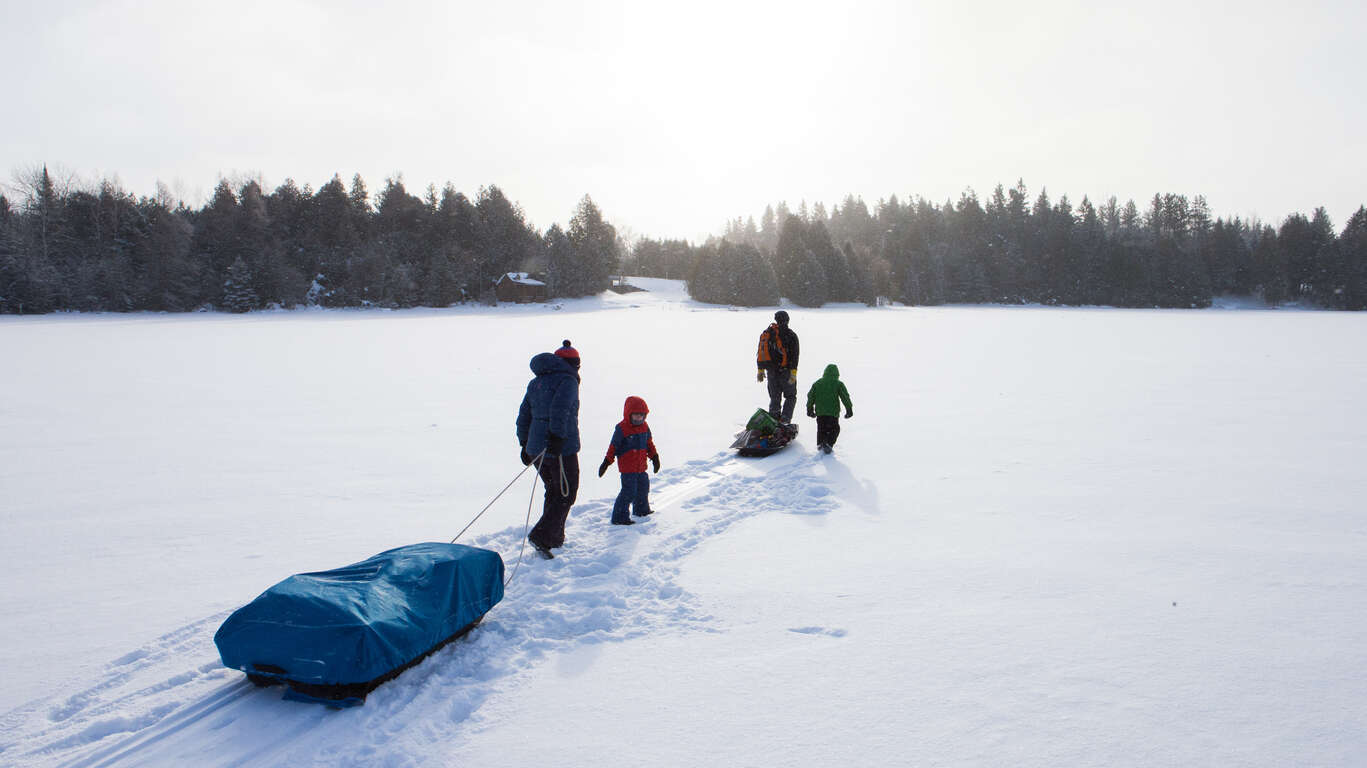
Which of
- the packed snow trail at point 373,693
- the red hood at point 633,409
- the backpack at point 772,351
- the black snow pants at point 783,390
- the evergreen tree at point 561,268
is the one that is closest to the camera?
the packed snow trail at point 373,693

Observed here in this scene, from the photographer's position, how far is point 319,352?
21.9 meters

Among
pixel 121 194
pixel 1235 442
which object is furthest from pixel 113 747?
pixel 121 194

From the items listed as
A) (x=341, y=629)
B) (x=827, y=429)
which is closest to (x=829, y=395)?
(x=827, y=429)

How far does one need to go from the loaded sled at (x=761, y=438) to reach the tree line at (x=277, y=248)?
1813 inches

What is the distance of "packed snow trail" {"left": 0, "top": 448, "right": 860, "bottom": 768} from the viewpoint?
3.10 meters

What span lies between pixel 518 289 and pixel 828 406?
159 feet

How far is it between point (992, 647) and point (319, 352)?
22600 mm

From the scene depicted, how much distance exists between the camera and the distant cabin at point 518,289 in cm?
5397

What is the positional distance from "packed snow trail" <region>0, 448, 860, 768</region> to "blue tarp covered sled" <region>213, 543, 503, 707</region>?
0.17 metres

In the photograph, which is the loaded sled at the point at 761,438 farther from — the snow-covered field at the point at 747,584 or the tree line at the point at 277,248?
the tree line at the point at 277,248

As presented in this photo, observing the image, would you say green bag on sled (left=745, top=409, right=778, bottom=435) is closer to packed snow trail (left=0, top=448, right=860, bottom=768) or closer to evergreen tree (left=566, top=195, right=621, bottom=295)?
packed snow trail (left=0, top=448, right=860, bottom=768)

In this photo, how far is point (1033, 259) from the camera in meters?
73.4

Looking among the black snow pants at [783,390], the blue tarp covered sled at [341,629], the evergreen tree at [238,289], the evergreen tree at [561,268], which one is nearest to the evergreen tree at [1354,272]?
the evergreen tree at [561,268]

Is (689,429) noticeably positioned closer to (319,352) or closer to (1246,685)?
(1246,685)
